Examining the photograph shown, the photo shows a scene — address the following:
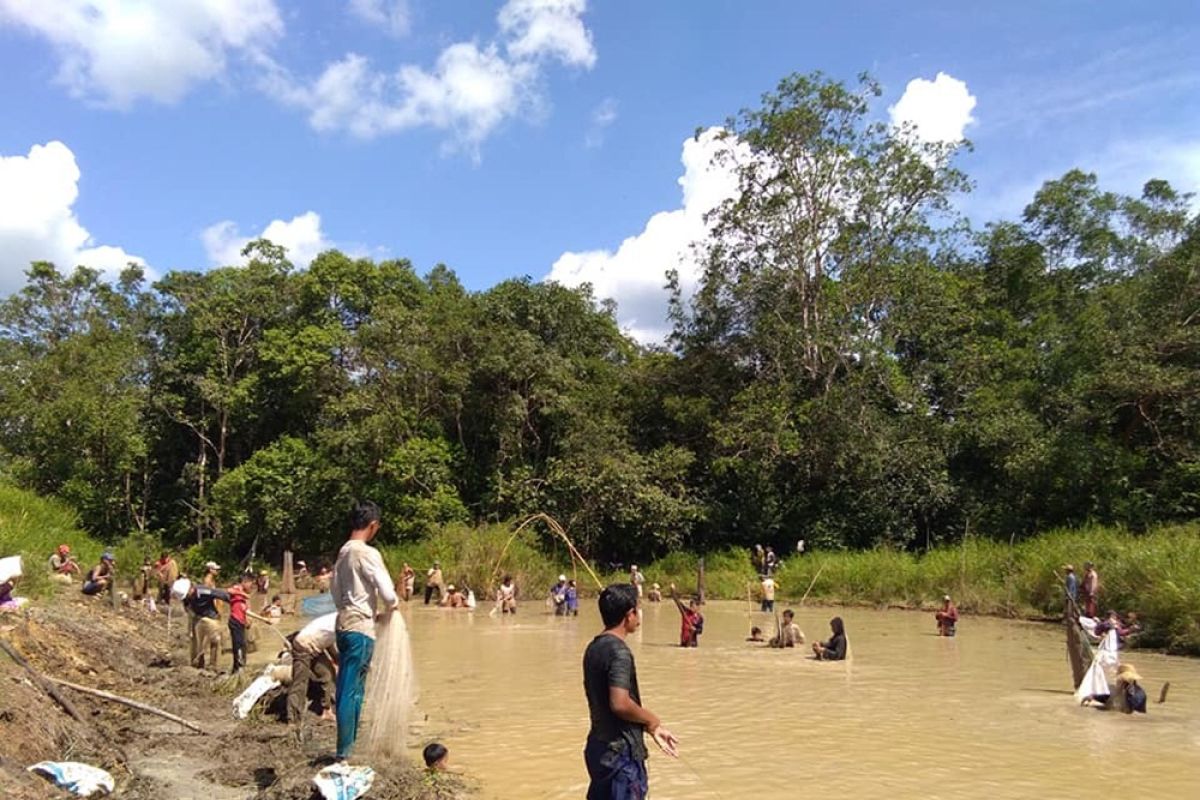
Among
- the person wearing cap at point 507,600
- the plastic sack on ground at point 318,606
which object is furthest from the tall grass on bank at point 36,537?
the person wearing cap at point 507,600

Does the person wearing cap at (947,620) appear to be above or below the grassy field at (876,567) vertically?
below

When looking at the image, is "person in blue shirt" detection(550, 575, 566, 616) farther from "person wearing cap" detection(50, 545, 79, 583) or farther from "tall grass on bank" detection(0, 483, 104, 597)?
"tall grass on bank" detection(0, 483, 104, 597)

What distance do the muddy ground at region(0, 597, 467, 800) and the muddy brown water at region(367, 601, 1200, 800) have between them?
1555 millimetres

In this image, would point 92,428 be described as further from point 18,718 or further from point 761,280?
point 18,718

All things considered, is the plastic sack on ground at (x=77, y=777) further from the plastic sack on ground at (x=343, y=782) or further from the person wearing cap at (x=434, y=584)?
the person wearing cap at (x=434, y=584)

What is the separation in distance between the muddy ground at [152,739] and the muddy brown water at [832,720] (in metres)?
1.56

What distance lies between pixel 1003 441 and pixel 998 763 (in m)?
22.3

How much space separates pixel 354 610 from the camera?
6074 mm

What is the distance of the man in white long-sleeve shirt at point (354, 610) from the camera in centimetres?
601

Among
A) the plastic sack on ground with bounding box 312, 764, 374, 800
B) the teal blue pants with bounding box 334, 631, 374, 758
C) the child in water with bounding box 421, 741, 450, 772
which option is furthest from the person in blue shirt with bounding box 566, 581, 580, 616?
the plastic sack on ground with bounding box 312, 764, 374, 800

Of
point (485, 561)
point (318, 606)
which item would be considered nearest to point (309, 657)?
point (318, 606)

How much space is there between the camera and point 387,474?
3288 centimetres

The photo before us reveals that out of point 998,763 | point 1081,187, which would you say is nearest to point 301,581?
point 998,763

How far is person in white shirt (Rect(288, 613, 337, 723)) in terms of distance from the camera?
303 inches
